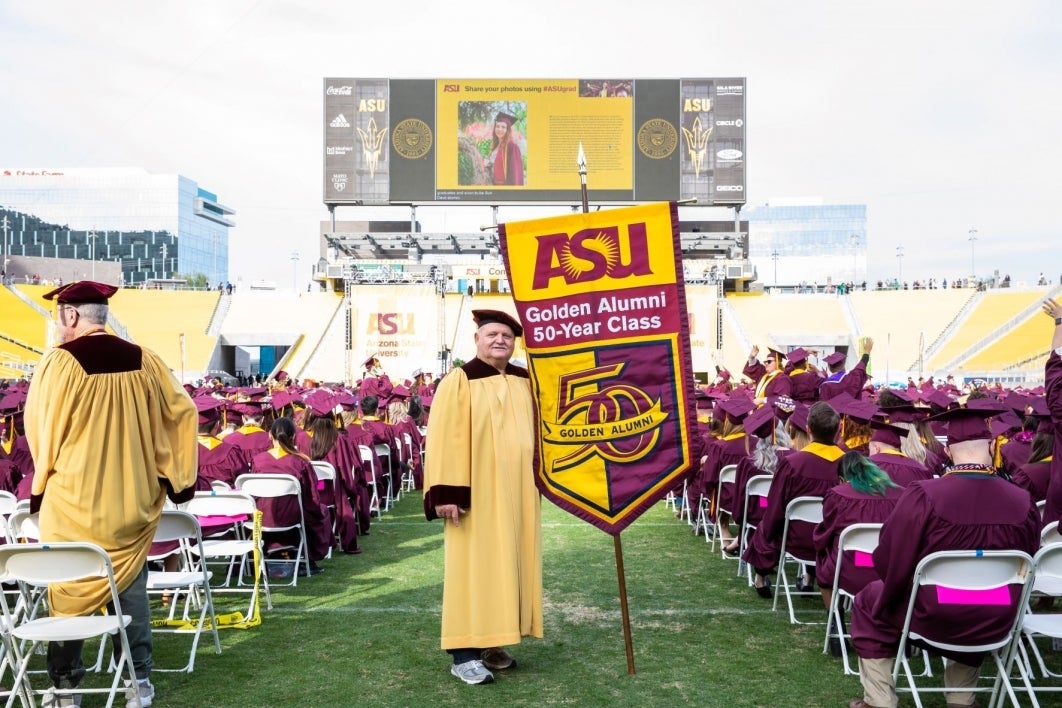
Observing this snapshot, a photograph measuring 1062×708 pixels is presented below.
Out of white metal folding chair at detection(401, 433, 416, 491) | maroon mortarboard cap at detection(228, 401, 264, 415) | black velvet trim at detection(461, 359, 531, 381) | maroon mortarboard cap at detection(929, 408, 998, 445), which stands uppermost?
black velvet trim at detection(461, 359, 531, 381)

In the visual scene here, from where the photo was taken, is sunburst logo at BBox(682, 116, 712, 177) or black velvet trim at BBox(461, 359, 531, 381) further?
sunburst logo at BBox(682, 116, 712, 177)

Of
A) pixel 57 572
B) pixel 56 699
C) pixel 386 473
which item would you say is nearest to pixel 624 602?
pixel 57 572

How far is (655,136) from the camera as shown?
44.1 m

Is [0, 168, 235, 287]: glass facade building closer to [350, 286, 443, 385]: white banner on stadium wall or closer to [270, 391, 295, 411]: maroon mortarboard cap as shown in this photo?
[350, 286, 443, 385]: white banner on stadium wall

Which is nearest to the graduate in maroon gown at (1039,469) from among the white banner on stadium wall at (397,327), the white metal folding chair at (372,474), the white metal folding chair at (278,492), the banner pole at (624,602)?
the banner pole at (624,602)

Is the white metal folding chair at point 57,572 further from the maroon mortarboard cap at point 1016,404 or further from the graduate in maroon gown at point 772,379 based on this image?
the maroon mortarboard cap at point 1016,404

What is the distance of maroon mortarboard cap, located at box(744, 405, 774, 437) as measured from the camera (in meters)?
7.21

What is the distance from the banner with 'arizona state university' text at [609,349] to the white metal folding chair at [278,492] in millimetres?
2947

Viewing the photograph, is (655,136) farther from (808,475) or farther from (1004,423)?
(808,475)

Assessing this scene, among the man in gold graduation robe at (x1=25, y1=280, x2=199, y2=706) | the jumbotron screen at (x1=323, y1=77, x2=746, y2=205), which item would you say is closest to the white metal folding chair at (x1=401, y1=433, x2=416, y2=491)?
the man in gold graduation robe at (x1=25, y1=280, x2=199, y2=706)

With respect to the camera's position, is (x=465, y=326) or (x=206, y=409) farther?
(x=465, y=326)

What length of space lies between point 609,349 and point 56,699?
3.00 metres

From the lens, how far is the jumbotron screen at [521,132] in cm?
4394

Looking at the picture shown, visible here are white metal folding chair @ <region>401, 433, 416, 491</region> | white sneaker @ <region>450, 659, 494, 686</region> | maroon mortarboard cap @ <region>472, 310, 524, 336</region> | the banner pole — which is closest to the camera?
the banner pole
